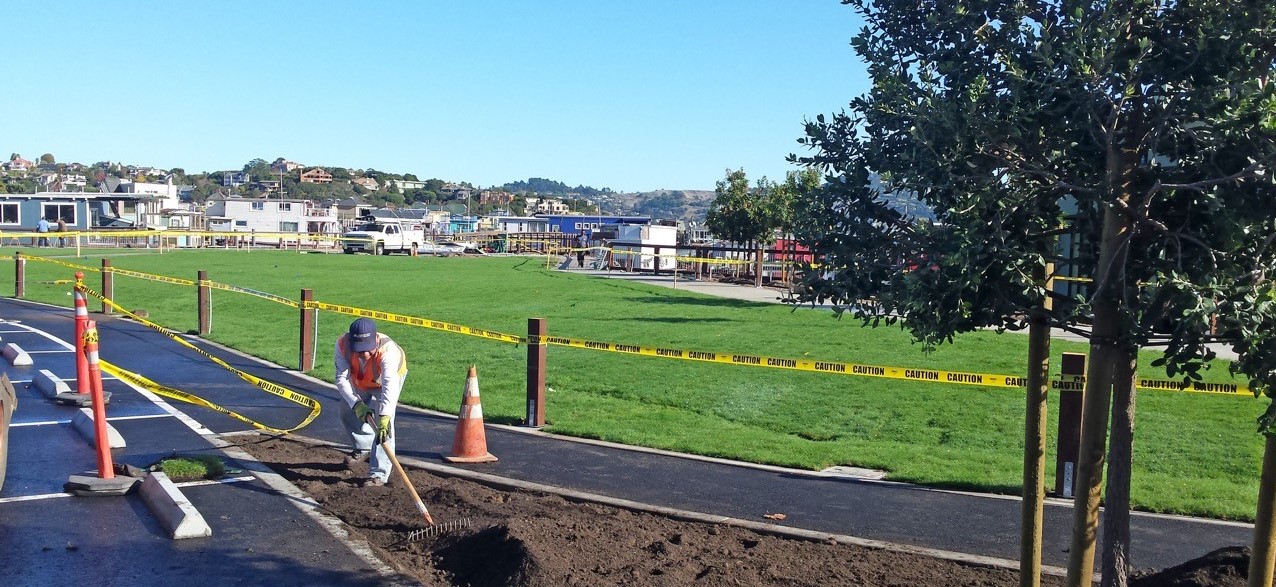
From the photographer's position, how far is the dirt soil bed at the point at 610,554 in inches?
247

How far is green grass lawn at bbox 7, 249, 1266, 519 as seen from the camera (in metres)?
9.79

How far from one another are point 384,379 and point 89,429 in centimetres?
394

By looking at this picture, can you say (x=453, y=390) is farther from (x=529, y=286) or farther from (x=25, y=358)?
(x=529, y=286)

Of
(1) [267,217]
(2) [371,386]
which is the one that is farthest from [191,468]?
(1) [267,217]

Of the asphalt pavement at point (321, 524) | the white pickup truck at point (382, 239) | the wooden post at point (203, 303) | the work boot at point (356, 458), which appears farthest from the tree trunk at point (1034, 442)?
the white pickup truck at point (382, 239)

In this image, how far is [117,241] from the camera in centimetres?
5491

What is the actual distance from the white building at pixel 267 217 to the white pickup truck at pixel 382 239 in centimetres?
3452

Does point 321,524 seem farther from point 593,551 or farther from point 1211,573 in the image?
point 1211,573

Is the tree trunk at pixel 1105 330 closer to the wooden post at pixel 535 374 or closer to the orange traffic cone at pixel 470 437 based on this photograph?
the orange traffic cone at pixel 470 437

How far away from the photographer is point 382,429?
8242 mm

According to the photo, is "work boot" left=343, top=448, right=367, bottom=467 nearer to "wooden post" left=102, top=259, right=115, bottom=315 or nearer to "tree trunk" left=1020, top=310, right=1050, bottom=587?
"tree trunk" left=1020, top=310, right=1050, bottom=587

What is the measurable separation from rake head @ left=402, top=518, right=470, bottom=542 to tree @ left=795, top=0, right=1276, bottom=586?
12.1 feet

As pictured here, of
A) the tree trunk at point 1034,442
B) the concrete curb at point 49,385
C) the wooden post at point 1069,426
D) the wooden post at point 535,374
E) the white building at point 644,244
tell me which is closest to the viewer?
the tree trunk at point 1034,442

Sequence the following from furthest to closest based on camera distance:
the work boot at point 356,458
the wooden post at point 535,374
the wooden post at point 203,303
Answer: the wooden post at point 203,303 → the wooden post at point 535,374 → the work boot at point 356,458
